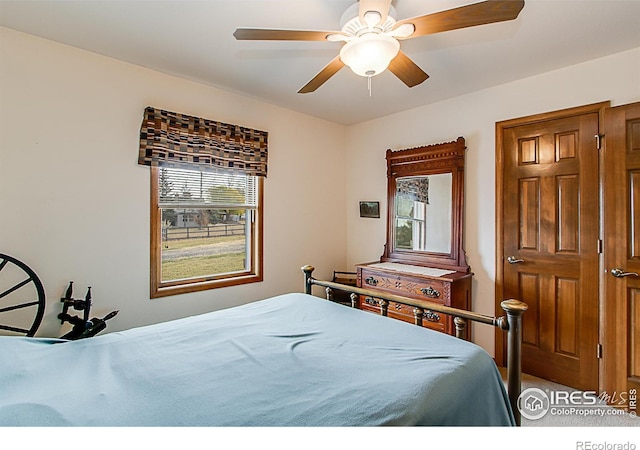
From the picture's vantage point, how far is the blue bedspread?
3.09ft

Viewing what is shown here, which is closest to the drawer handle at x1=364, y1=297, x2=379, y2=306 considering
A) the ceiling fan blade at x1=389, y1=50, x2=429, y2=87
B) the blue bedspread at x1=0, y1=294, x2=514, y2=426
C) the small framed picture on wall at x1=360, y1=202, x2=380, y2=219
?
the small framed picture on wall at x1=360, y1=202, x2=380, y2=219

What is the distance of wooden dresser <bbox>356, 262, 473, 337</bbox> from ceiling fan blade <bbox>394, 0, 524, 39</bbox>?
187cm

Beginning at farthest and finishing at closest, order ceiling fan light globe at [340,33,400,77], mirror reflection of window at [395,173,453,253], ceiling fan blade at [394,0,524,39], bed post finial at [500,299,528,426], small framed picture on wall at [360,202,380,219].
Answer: small framed picture on wall at [360,202,380,219] → mirror reflection of window at [395,173,453,253] → ceiling fan light globe at [340,33,400,77] → bed post finial at [500,299,528,426] → ceiling fan blade at [394,0,524,39]

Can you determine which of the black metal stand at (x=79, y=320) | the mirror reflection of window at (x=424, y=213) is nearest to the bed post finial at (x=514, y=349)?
the mirror reflection of window at (x=424, y=213)

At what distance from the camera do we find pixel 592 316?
2340 mm

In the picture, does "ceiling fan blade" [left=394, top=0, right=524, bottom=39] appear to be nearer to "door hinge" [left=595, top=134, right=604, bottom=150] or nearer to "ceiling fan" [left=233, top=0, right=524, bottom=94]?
"ceiling fan" [left=233, top=0, right=524, bottom=94]

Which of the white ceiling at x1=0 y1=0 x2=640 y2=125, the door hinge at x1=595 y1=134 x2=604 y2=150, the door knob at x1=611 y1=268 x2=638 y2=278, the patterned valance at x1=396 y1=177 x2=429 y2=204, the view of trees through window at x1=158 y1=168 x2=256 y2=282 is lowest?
the door knob at x1=611 y1=268 x2=638 y2=278

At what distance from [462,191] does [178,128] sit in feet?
8.61

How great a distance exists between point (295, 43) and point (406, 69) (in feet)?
2.74

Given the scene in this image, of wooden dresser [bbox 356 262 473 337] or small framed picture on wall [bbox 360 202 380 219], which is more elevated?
small framed picture on wall [bbox 360 202 380 219]

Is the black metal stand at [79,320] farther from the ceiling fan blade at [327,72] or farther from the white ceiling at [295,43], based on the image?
the ceiling fan blade at [327,72]

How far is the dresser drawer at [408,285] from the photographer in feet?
8.75

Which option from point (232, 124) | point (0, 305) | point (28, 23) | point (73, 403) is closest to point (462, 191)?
point (232, 124)

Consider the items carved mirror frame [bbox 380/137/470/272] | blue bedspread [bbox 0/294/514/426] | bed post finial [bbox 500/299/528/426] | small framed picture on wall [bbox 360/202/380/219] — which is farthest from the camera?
small framed picture on wall [bbox 360/202/380/219]
